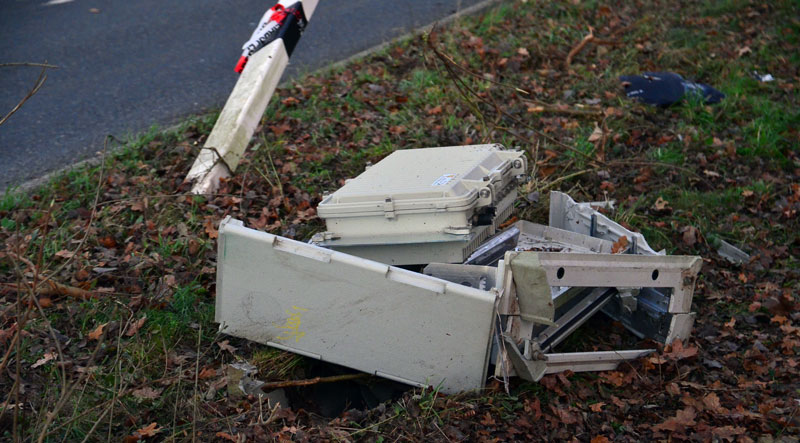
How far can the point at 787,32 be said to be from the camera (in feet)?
23.8

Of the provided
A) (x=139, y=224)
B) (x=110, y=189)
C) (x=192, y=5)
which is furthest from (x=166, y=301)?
(x=192, y=5)

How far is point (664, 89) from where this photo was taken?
19.2 ft

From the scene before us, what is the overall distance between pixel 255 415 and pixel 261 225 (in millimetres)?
1485

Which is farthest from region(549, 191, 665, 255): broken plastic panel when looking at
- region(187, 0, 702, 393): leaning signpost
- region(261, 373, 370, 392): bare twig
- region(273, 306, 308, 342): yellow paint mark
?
region(273, 306, 308, 342): yellow paint mark

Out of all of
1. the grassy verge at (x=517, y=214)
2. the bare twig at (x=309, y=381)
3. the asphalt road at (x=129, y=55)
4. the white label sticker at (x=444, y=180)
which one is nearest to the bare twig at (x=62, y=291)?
the grassy verge at (x=517, y=214)

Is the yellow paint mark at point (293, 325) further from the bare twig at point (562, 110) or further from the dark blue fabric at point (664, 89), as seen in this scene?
the dark blue fabric at point (664, 89)

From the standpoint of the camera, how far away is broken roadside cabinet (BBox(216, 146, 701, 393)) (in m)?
2.77

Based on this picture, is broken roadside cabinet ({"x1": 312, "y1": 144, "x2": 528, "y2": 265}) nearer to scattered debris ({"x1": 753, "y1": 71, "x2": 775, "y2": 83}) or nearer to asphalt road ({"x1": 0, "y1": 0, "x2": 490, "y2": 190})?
asphalt road ({"x1": 0, "y1": 0, "x2": 490, "y2": 190})

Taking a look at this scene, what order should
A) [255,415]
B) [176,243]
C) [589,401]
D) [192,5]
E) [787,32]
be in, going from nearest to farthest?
1. [255,415]
2. [589,401]
3. [176,243]
4. [787,32]
5. [192,5]

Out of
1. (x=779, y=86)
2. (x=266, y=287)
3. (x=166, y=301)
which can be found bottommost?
(x=779, y=86)

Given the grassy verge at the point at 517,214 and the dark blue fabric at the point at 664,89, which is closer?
the grassy verge at the point at 517,214

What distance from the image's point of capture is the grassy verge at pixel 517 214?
2943mm

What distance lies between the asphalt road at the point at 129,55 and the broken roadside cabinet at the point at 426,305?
2552mm

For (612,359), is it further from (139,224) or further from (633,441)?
(139,224)
